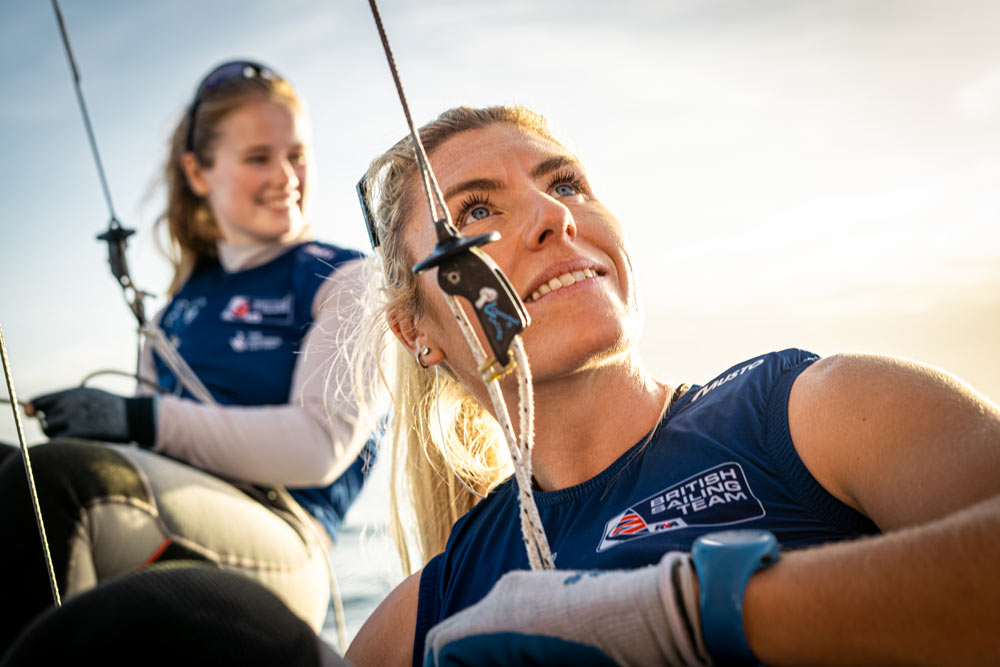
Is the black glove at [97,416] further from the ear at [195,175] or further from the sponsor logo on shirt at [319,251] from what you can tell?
the ear at [195,175]

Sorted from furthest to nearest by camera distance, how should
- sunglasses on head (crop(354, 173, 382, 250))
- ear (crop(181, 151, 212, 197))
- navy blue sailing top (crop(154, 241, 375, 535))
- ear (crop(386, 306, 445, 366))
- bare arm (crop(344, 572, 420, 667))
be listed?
ear (crop(181, 151, 212, 197))
navy blue sailing top (crop(154, 241, 375, 535))
sunglasses on head (crop(354, 173, 382, 250))
ear (crop(386, 306, 445, 366))
bare arm (crop(344, 572, 420, 667))

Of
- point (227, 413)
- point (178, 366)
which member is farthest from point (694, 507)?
point (178, 366)

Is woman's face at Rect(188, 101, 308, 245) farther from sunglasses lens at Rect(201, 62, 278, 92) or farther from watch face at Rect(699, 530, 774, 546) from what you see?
watch face at Rect(699, 530, 774, 546)

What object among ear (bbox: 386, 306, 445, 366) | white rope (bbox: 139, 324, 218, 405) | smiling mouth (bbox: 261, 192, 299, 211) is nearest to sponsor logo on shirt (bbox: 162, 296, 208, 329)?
white rope (bbox: 139, 324, 218, 405)

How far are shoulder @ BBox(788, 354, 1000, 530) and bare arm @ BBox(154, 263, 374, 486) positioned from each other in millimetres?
1523

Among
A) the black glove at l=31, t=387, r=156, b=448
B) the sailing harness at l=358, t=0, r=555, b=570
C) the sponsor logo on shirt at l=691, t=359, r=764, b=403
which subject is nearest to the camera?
the sailing harness at l=358, t=0, r=555, b=570

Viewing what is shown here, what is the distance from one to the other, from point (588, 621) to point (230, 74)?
276 centimetres

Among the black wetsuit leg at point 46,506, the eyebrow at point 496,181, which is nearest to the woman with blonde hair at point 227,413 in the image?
the black wetsuit leg at point 46,506

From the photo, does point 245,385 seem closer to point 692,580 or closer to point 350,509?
point 350,509

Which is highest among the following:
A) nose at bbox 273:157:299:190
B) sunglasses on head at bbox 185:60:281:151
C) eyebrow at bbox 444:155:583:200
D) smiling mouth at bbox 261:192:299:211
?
sunglasses on head at bbox 185:60:281:151

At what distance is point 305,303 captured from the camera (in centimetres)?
278

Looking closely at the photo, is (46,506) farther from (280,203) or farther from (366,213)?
(280,203)

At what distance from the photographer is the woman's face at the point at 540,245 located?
1.51 meters

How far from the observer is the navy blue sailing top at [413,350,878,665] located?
1.22m
